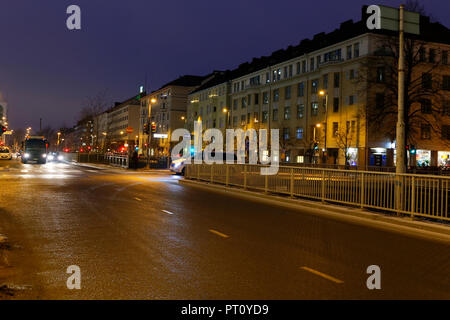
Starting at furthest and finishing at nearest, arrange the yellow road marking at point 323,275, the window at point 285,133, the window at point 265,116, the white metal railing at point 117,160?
the window at point 265,116 → the window at point 285,133 → the white metal railing at point 117,160 → the yellow road marking at point 323,275

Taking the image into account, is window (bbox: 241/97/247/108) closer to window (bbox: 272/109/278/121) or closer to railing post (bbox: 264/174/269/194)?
window (bbox: 272/109/278/121)

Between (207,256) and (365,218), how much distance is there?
6801 millimetres

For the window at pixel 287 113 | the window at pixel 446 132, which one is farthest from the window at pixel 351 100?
the window at pixel 287 113

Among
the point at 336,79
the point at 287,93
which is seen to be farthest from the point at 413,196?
the point at 287,93

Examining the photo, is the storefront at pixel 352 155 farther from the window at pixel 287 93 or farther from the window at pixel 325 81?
the window at pixel 287 93

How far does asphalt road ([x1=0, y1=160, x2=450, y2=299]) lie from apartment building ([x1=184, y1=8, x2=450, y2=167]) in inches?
1308

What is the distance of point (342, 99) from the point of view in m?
53.9

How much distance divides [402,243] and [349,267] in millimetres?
2884

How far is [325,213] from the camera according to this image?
14.1 metres

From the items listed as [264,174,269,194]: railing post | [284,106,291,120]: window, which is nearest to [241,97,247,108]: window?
[284,106,291,120]: window

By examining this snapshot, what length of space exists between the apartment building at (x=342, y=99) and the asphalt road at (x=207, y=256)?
3321 centimetres

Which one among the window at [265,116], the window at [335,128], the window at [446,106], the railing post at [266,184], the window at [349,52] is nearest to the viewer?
the railing post at [266,184]

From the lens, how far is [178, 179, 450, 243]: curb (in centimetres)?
1052

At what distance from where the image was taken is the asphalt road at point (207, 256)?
559cm
